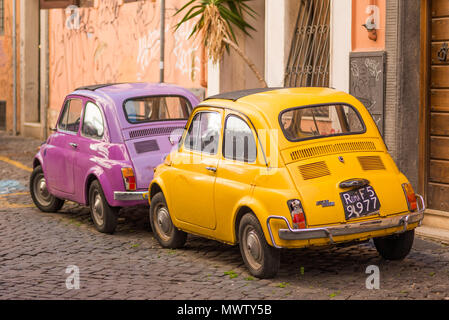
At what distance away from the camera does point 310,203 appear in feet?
26.4

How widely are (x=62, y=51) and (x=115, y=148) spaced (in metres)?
14.1

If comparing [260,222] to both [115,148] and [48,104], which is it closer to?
[115,148]

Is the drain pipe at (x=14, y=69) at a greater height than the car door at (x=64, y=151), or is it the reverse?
the drain pipe at (x=14, y=69)

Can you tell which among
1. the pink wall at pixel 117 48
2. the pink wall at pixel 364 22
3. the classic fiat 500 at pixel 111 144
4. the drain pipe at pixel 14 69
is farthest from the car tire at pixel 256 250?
the drain pipe at pixel 14 69

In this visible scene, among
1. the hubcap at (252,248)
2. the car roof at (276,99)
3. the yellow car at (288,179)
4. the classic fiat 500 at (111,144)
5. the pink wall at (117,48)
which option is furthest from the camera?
the pink wall at (117,48)

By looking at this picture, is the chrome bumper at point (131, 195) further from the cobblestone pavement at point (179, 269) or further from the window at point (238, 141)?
the window at point (238, 141)

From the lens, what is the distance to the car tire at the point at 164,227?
9984mm

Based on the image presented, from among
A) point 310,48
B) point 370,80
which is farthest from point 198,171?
point 310,48

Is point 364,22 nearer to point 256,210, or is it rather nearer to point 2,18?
point 256,210

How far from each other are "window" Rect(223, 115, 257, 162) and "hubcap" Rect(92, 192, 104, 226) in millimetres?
2660

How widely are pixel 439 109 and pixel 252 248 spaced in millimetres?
4298

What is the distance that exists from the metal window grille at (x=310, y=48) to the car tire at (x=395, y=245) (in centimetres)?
568

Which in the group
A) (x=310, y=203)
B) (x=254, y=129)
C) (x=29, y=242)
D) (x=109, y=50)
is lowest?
(x=29, y=242)

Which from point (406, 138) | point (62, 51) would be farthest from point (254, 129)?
point (62, 51)
